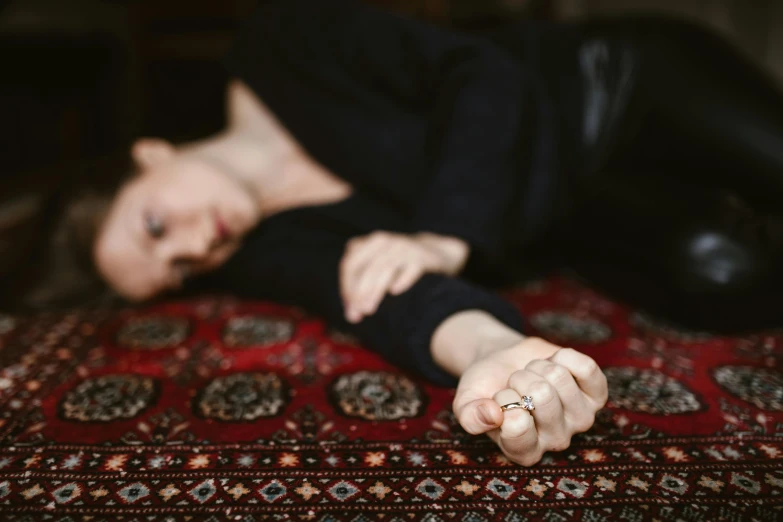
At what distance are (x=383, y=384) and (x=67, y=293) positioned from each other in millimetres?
882

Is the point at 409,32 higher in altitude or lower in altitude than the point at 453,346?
higher

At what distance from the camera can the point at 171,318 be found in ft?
3.75

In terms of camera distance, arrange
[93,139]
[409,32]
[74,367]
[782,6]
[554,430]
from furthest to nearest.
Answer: [93,139], [782,6], [409,32], [74,367], [554,430]

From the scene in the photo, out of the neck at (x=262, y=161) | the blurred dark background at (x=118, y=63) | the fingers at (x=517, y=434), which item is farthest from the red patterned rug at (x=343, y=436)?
the blurred dark background at (x=118, y=63)

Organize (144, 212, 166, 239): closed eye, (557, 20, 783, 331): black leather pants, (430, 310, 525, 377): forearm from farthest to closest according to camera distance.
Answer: (144, 212, 166, 239): closed eye, (557, 20, 783, 331): black leather pants, (430, 310, 525, 377): forearm

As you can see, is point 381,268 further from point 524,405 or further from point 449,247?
point 524,405

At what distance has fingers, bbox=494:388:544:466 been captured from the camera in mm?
528

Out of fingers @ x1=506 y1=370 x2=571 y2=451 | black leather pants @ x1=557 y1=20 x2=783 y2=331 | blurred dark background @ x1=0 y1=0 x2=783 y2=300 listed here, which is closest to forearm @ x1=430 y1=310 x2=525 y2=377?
fingers @ x1=506 y1=370 x2=571 y2=451

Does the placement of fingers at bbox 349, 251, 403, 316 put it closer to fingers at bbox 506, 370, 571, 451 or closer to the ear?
fingers at bbox 506, 370, 571, 451

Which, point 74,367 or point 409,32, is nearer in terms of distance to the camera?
point 74,367

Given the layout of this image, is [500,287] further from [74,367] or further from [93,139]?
[93,139]

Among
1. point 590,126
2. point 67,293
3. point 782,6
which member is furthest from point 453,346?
point 782,6

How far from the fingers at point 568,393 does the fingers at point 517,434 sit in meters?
0.04

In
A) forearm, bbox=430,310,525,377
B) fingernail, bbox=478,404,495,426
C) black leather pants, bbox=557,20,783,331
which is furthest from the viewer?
black leather pants, bbox=557,20,783,331
